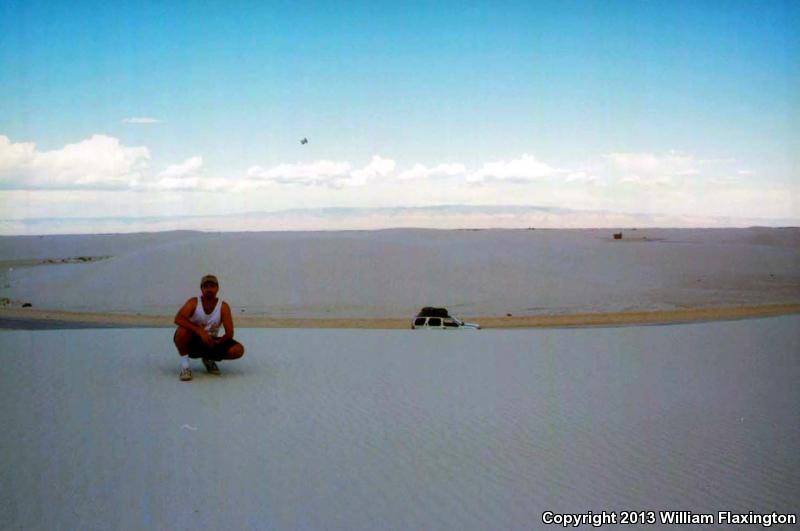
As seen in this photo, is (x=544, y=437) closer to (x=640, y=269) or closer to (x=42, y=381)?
(x=42, y=381)

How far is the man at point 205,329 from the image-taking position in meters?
8.37

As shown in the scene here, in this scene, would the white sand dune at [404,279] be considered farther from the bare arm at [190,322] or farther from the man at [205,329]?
the bare arm at [190,322]

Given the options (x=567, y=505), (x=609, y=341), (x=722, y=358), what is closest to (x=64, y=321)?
(x=609, y=341)

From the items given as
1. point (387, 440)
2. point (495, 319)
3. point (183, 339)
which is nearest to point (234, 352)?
point (183, 339)

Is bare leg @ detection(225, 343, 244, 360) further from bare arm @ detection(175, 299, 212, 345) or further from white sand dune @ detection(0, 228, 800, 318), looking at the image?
white sand dune @ detection(0, 228, 800, 318)

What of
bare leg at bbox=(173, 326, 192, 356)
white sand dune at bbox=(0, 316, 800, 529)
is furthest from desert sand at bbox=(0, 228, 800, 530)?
bare leg at bbox=(173, 326, 192, 356)

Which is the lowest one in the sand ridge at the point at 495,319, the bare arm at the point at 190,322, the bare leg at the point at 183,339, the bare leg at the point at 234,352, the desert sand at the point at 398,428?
the sand ridge at the point at 495,319

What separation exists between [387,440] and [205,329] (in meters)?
3.30

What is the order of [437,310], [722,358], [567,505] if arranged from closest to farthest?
[567,505]
[722,358]
[437,310]

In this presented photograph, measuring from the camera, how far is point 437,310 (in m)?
24.3

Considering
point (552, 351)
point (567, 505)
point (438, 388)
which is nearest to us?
point (567, 505)

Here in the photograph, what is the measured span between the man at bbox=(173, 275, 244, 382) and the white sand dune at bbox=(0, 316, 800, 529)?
39 cm

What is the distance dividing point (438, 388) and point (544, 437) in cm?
245

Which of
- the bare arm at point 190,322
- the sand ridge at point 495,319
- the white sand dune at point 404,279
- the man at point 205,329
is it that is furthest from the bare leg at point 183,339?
the white sand dune at point 404,279
